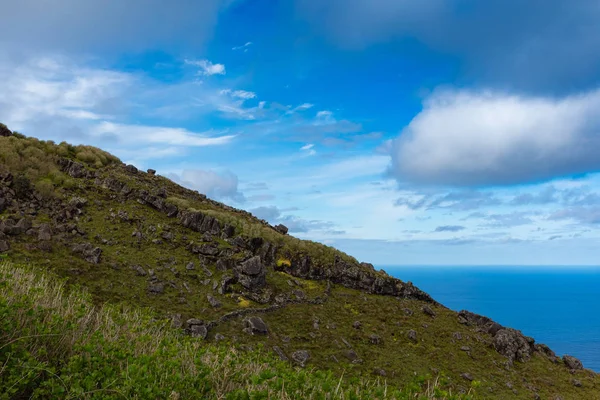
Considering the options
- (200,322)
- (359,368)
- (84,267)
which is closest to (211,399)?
(200,322)

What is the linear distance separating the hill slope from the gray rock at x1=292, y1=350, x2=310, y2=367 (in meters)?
0.08

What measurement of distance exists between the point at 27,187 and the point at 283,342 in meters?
30.0

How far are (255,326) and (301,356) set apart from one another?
4.38 metres

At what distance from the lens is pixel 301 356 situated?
2805cm

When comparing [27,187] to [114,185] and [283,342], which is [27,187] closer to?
[114,185]

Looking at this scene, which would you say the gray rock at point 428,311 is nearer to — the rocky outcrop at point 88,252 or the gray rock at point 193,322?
the gray rock at point 193,322

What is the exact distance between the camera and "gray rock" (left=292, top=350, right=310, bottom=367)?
27.5 m

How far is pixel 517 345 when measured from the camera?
39125mm

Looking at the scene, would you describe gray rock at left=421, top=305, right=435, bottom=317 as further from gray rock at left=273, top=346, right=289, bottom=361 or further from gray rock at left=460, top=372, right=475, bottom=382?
gray rock at left=273, top=346, right=289, bottom=361

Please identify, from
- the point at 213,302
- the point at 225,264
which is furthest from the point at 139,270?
the point at 225,264

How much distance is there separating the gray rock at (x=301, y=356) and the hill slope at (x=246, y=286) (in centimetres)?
8

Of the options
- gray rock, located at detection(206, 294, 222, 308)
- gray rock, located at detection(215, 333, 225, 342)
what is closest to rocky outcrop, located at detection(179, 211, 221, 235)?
gray rock, located at detection(206, 294, 222, 308)

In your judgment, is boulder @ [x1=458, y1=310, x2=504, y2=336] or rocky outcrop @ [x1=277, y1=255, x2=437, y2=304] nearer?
boulder @ [x1=458, y1=310, x2=504, y2=336]

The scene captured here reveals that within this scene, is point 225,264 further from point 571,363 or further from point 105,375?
point 571,363
